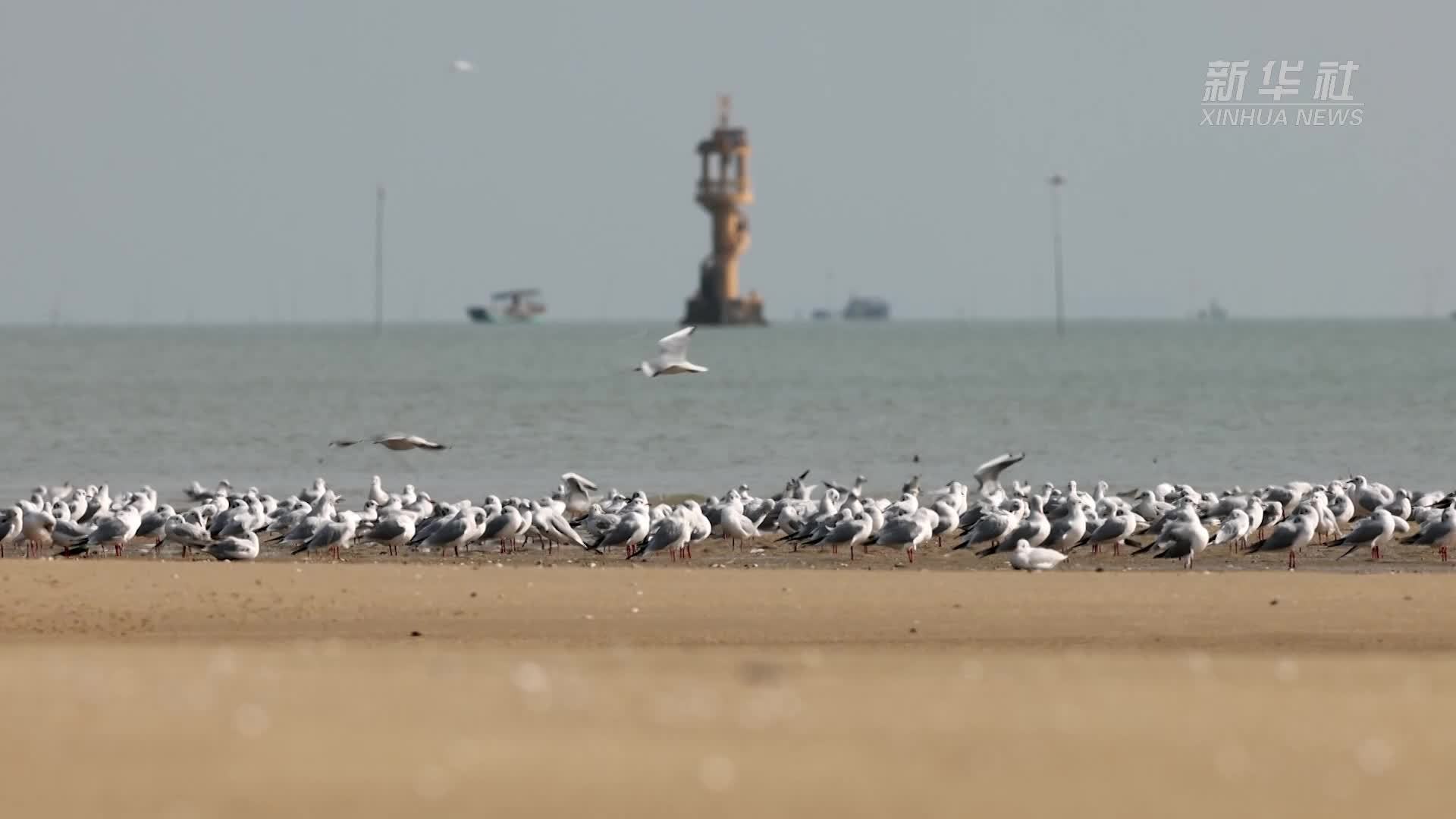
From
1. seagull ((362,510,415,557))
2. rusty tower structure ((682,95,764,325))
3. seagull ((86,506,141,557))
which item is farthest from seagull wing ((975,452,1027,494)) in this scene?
rusty tower structure ((682,95,764,325))

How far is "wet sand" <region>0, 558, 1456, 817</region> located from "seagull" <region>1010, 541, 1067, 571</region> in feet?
7.33

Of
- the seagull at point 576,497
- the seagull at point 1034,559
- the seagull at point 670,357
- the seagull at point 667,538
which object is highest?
the seagull at point 670,357

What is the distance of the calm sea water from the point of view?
→ 3734 centimetres

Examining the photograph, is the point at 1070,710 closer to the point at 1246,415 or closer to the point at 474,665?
the point at 474,665

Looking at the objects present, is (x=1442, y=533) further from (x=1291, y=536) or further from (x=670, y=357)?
(x=670, y=357)

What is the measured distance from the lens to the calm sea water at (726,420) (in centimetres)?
3734

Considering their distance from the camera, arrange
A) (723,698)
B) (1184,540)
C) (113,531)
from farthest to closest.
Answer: (113,531), (1184,540), (723,698)

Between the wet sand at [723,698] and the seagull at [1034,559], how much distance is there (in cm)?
223

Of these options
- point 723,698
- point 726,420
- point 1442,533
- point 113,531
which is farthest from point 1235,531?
point 726,420

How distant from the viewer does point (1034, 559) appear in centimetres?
1852

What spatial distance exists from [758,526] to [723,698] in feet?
42.1

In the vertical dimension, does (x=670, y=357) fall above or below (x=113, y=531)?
above

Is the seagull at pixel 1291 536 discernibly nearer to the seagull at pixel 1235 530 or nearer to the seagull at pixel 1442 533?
the seagull at pixel 1235 530

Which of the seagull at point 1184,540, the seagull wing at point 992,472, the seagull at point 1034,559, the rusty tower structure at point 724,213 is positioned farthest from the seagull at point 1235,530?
Answer: the rusty tower structure at point 724,213
